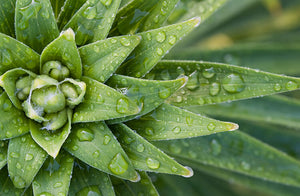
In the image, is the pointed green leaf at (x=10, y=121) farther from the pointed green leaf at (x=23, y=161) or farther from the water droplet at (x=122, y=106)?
the water droplet at (x=122, y=106)

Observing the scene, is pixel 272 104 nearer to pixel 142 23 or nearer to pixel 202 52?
pixel 202 52

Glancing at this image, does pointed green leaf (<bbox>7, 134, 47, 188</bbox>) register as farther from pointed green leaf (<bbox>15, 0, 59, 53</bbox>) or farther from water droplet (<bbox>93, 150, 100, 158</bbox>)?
pointed green leaf (<bbox>15, 0, 59, 53</bbox>)

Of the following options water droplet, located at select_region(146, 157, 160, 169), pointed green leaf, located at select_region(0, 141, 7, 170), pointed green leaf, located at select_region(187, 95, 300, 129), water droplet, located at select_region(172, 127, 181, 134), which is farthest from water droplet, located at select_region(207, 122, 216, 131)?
pointed green leaf, located at select_region(187, 95, 300, 129)

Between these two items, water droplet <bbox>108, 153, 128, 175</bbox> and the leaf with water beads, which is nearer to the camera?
water droplet <bbox>108, 153, 128, 175</bbox>

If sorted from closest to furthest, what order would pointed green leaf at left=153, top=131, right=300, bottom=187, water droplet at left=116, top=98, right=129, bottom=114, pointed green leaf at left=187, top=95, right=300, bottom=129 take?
water droplet at left=116, top=98, right=129, bottom=114, pointed green leaf at left=153, top=131, right=300, bottom=187, pointed green leaf at left=187, top=95, right=300, bottom=129

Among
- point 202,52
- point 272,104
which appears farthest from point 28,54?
point 272,104

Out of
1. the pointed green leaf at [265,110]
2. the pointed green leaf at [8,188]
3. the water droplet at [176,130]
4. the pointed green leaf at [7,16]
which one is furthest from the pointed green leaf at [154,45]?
the pointed green leaf at [265,110]

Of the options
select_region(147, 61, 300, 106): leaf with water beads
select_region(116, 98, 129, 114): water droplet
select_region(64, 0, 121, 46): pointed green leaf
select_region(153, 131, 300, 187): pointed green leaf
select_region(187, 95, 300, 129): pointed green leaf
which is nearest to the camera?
select_region(116, 98, 129, 114): water droplet
